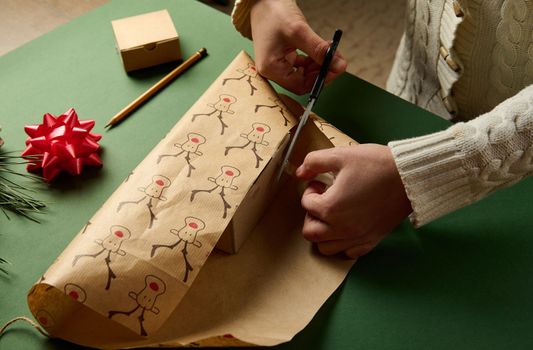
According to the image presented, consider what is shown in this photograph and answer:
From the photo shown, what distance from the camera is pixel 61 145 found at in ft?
2.12

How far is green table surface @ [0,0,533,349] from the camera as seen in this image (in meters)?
0.54

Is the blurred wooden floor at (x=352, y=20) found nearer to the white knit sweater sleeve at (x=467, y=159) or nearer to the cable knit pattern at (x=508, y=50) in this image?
the cable knit pattern at (x=508, y=50)

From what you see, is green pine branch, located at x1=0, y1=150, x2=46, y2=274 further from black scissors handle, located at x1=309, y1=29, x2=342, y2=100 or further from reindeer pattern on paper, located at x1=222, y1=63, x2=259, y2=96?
black scissors handle, located at x1=309, y1=29, x2=342, y2=100

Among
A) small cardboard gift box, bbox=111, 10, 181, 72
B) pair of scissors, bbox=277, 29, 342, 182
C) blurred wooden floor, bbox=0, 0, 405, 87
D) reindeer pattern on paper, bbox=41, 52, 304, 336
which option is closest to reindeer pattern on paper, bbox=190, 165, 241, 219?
reindeer pattern on paper, bbox=41, 52, 304, 336

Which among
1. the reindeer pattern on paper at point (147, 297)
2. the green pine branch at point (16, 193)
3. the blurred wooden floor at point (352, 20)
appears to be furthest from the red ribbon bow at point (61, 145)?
the blurred wooden floor at point (352, 20)

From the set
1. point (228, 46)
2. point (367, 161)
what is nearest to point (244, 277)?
point (367, 161)

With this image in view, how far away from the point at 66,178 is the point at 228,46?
15.4 inches

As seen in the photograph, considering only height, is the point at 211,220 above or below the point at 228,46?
below

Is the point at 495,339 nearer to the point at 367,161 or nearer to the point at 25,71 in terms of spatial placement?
the point at 367,161

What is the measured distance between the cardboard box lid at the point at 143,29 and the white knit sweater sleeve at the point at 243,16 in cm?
11

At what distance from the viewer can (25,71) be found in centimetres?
79

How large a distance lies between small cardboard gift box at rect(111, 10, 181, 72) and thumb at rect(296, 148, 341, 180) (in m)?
0.36

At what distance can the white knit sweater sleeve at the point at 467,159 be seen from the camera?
545mm

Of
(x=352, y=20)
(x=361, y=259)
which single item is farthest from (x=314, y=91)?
(x=352, y=20)
